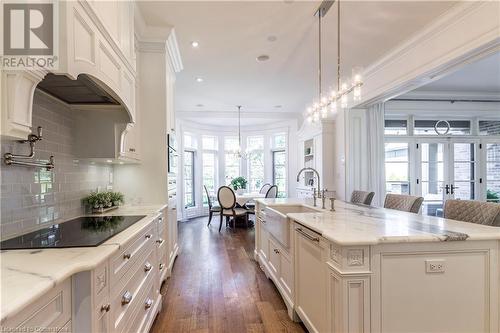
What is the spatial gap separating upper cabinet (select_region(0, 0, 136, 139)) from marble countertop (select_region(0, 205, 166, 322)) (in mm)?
498

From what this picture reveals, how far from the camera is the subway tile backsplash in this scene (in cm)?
134

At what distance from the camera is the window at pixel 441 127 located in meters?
5.39

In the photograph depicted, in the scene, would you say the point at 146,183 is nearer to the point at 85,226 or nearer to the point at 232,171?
the point at 85,226

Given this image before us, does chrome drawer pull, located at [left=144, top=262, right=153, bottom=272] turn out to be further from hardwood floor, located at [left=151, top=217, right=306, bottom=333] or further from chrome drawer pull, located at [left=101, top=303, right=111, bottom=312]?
chrome drawer pull, located at [left=101, top=303, right=111, bottom=312]

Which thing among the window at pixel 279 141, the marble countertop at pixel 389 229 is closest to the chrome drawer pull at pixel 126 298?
the marble countertop at pixel 389 229

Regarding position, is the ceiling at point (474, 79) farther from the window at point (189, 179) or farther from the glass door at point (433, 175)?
the window at point (189, 179)

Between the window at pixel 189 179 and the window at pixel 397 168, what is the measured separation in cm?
513

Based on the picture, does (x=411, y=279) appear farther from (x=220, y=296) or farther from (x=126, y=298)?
(x=220, y=296)

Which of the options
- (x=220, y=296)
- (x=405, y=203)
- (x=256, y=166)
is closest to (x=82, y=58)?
(x=220, y=296)

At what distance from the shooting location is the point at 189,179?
24.6ft

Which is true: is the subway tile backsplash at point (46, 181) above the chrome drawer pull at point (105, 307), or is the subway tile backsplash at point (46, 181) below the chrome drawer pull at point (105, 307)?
above

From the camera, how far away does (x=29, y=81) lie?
3.35ft

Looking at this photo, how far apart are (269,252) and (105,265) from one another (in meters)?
2.17

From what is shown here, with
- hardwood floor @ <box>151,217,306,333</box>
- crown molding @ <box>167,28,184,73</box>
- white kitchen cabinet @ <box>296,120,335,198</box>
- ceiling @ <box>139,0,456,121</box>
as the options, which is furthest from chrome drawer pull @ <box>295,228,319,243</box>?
white kitchen cabinet @ <box>296,120,335,198</box>
